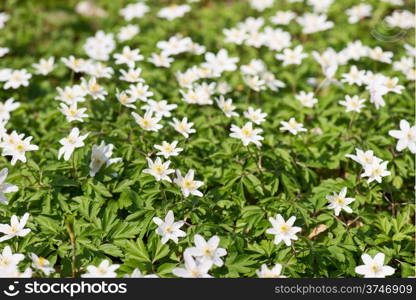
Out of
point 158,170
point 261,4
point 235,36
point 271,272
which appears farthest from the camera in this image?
point 261,4

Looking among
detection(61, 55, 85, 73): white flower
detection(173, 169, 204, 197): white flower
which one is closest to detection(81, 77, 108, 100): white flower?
detection(61, 55, 85, 73): white flower

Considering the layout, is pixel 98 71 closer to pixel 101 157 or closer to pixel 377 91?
pixel 101 157

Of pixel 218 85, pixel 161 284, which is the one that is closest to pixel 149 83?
pixel 218 85

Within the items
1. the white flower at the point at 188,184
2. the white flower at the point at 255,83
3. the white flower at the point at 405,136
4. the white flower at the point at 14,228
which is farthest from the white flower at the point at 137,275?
the white flower at the point at 255,83

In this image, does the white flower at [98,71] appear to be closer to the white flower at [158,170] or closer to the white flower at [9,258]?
the white flower at [158,170]

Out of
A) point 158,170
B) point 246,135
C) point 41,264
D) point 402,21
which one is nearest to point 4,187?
point 41,264

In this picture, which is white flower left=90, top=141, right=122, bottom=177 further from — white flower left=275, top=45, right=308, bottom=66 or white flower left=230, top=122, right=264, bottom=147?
white flower left=275, top=45, right=308, bottom=66

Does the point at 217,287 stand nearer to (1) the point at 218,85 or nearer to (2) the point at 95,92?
(2) the point at 95,92
